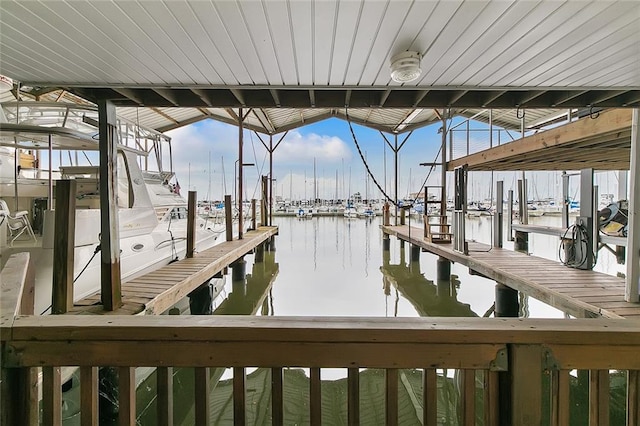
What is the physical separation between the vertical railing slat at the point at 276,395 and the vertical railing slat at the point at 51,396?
2.70 feet

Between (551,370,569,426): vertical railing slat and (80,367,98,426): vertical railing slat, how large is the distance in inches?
67.4

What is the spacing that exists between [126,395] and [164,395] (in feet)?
0.44

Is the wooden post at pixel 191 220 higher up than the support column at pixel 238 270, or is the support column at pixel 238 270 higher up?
the wooden post at pixel 191 220

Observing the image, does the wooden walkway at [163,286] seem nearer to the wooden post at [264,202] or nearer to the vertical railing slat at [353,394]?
the vertical railing slat at [353,394]

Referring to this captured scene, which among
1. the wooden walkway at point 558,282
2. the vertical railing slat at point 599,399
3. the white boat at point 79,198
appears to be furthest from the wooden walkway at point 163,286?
the wooden walkway at point 558,282

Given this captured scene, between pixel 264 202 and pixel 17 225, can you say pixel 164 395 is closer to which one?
pixel 17 225

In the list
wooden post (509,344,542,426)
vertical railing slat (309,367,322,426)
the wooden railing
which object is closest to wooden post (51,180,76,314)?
the wooden railing

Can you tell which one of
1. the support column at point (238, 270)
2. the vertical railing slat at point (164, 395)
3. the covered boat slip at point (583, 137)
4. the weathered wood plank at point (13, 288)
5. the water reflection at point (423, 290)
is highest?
the covered boat slip at point (583, 137)

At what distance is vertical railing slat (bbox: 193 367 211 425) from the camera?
3.80 ft

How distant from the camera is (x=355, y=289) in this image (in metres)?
6.89

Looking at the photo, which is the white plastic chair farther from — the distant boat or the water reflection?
the distant boat


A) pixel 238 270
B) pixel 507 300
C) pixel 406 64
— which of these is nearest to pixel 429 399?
pixel 406 64

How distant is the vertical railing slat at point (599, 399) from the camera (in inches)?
43.6

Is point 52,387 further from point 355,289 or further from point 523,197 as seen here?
point 523,197
